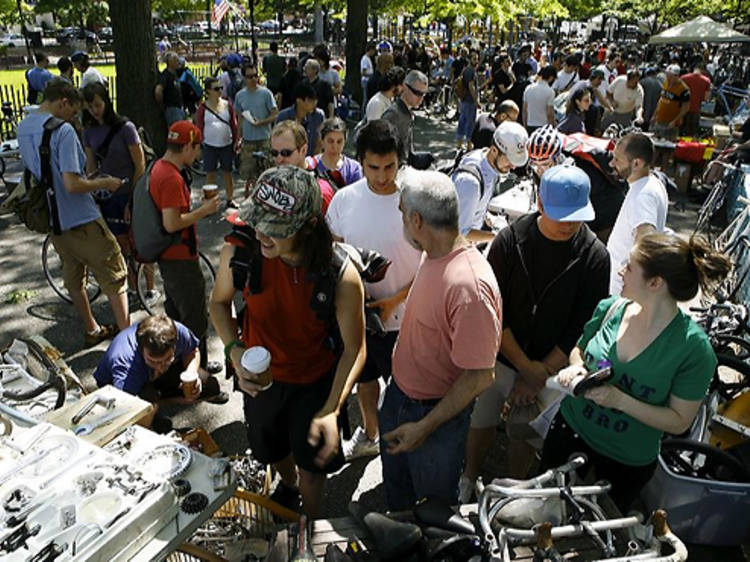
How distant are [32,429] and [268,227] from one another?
3.75 ft

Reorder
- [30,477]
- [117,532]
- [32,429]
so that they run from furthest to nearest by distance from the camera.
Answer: [32,429], [30,477], [117,532]

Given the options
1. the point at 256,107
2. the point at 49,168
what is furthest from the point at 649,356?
the point at 256,107

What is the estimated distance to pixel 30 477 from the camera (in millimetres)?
1943

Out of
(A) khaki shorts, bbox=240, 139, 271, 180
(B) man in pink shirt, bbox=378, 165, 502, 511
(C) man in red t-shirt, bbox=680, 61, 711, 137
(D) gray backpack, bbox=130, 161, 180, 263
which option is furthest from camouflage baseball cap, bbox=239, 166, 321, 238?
(C) man in red t-shirt, bbox=680, 61, 711, 137

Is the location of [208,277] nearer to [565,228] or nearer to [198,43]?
[565,228]

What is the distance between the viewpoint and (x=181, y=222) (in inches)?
156

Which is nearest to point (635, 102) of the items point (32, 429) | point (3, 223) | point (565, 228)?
point (565, 228)

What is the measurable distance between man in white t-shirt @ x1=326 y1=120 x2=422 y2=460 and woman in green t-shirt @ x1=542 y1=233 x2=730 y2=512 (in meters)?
1.12

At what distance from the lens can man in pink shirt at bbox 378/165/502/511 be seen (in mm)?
2275

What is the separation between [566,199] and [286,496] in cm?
212

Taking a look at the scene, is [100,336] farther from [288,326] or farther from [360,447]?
[288,326]

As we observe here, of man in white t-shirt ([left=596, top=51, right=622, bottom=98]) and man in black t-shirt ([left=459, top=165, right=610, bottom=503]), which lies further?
man in white t-shirt ([left=596, top=51, right=622, bottom=98])

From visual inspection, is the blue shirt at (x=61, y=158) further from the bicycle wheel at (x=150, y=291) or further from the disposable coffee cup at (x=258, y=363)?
the disposable coffee cup at (x=258, y=363)

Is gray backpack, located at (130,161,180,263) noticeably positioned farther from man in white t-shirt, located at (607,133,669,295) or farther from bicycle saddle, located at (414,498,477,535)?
man in white t-shirt, located at (607,133,669,295)
